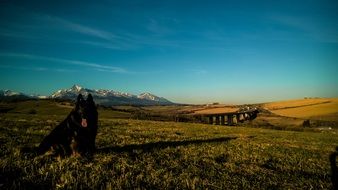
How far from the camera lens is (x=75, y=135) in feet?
26.4

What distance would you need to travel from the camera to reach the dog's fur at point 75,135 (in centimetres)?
804

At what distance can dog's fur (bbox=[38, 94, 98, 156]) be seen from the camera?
8039 millimetres

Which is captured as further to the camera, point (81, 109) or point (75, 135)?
point (81, 109)

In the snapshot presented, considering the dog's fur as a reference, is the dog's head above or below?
above

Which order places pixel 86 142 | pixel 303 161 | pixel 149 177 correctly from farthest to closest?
1. pixel 303 161
2. pixel 86 142
3. pixel 149 177

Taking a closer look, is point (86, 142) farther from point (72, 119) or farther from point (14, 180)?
→ point (14, 180)

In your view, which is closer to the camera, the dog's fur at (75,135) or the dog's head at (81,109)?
the dog's fur at (75,135)

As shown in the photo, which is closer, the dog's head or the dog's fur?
the dog's fur

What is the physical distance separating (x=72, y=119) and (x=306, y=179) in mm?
6424

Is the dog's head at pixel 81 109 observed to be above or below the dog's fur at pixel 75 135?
above

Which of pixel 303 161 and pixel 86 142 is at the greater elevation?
pixel 86 142

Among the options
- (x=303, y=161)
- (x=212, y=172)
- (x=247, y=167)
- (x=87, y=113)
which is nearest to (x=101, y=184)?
(x=212, y=172)

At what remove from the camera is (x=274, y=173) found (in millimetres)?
7230

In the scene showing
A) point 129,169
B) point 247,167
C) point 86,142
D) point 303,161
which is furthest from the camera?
point 303,161
